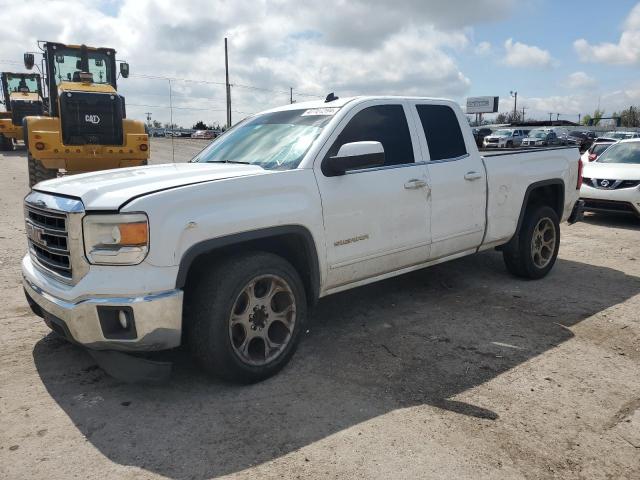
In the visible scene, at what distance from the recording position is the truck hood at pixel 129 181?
3.20 meters

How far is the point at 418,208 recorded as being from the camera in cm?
459

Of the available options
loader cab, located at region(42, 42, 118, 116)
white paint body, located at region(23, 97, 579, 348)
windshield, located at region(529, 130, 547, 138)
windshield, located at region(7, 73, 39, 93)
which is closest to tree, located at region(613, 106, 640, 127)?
windshield, located at region(529, 130, 547, 138)

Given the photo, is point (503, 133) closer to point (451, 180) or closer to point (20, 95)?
point (20, 95)

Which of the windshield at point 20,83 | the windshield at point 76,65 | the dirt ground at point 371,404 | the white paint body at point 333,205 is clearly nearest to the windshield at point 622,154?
the white paint body at point 333,205

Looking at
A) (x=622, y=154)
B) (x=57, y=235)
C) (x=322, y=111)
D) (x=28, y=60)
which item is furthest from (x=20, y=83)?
(x=57, y=235)

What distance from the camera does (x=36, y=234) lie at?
371 centimetres

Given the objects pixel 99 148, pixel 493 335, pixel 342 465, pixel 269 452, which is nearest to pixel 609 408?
pixel 493 335

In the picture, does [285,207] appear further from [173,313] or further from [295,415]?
[295,415]

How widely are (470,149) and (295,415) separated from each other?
10.6 ft

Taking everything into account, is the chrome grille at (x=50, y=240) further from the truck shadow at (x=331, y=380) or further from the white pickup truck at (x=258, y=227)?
the truck shadow at (x=331, y=380)

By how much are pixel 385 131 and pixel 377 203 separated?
723 mm

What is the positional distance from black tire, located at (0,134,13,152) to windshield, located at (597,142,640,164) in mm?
27737

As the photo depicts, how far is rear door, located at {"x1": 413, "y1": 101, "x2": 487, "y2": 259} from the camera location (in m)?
4.80

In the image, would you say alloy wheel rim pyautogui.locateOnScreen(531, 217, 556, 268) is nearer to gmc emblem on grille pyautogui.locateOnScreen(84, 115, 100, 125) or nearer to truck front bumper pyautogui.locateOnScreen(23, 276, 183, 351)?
truck front bumper pyautogui.locateOnScreen(23, 276, 183, 351)
